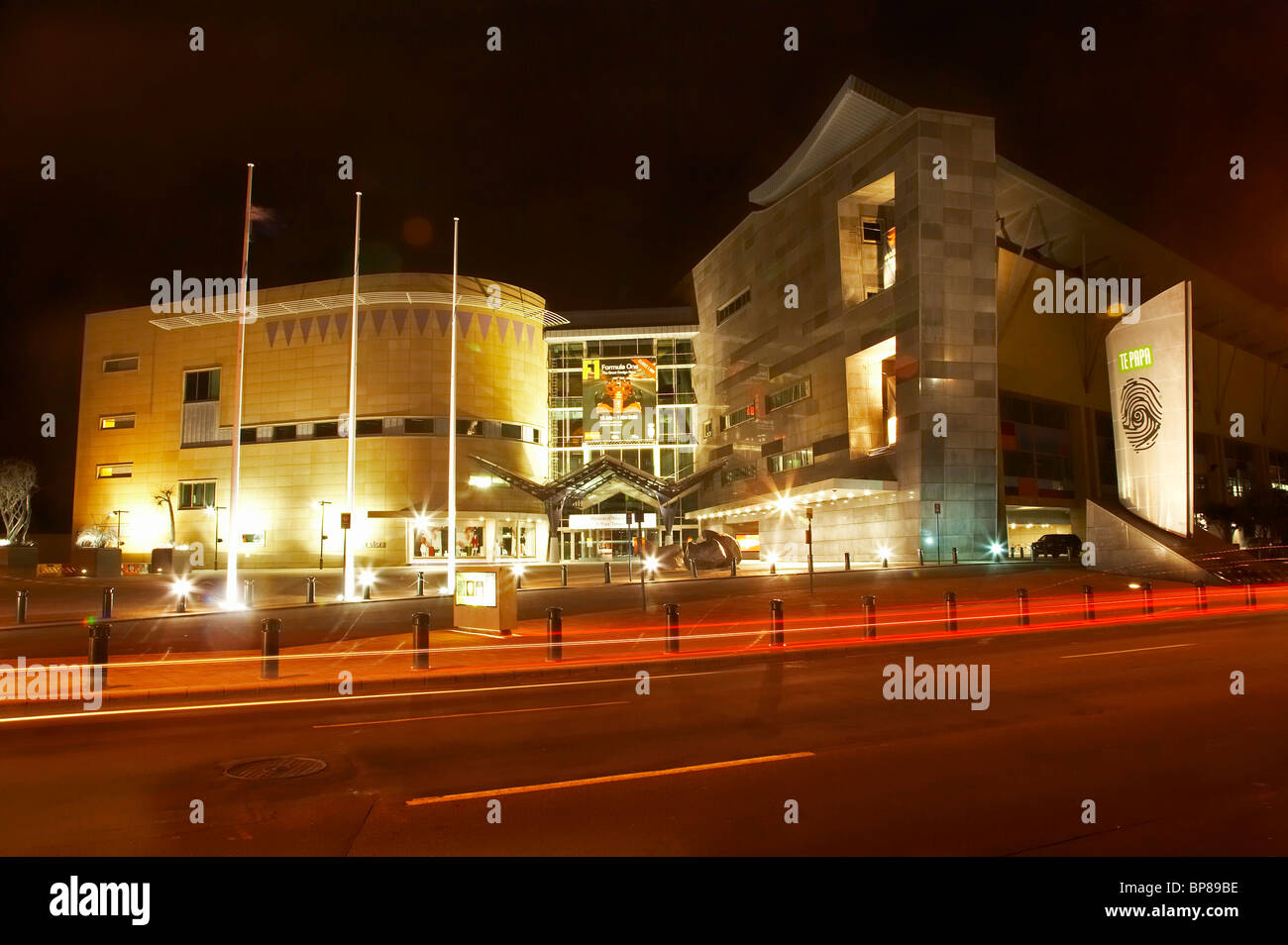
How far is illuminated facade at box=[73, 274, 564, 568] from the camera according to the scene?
61438 mm

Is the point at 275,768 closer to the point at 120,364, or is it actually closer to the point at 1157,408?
the point at 1157,408

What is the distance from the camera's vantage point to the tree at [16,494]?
220 feet

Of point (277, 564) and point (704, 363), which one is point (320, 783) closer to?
point (277, 564)

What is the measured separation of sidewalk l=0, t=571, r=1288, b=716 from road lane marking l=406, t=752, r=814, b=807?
5.90 meters

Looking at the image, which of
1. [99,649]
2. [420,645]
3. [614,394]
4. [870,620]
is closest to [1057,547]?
[870,620]

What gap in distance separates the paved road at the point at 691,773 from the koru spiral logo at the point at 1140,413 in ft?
84.8

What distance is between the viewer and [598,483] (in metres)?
59.8

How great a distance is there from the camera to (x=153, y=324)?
67125mm

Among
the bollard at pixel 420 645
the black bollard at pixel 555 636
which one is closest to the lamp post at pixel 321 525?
the bollard at pixel 420 645

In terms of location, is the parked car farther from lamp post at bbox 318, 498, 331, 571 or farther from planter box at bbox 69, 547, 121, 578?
planter box at bbox 69, 547, 121, 578

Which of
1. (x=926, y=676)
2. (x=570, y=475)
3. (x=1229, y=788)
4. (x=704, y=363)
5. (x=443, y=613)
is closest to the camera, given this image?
(x=1229, y=788)

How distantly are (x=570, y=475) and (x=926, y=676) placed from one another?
46510mm

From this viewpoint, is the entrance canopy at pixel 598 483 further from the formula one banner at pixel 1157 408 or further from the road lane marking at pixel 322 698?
the road lane marking at pixel 322 698
